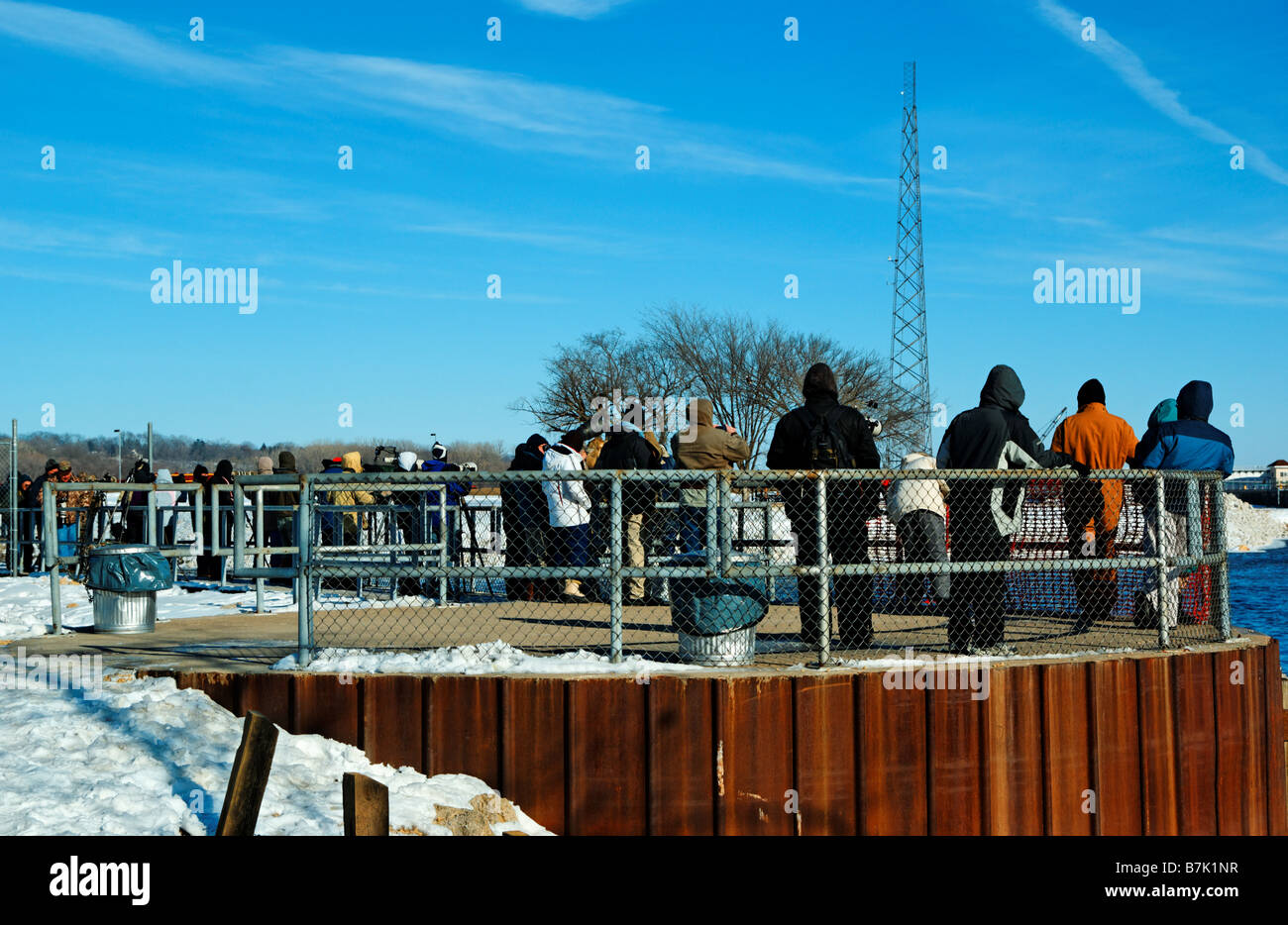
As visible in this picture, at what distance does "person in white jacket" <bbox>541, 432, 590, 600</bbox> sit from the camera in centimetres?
1084

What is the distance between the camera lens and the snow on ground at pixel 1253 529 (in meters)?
58.4

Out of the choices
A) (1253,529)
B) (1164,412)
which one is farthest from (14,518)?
(1253,529)

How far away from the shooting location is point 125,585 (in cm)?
867

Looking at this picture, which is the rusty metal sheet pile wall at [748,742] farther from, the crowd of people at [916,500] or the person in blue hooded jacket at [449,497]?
the person in blue hooded jacket at [449,497]

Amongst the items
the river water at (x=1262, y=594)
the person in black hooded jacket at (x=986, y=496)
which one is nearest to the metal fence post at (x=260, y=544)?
the person in black hooded jacket at (x=986, y=496)

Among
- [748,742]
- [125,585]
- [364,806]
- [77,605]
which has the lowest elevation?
[748,742]

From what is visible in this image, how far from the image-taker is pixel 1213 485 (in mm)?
8359

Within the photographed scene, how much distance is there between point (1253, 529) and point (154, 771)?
68.3 m

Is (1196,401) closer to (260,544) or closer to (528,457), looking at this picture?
(528,457)
